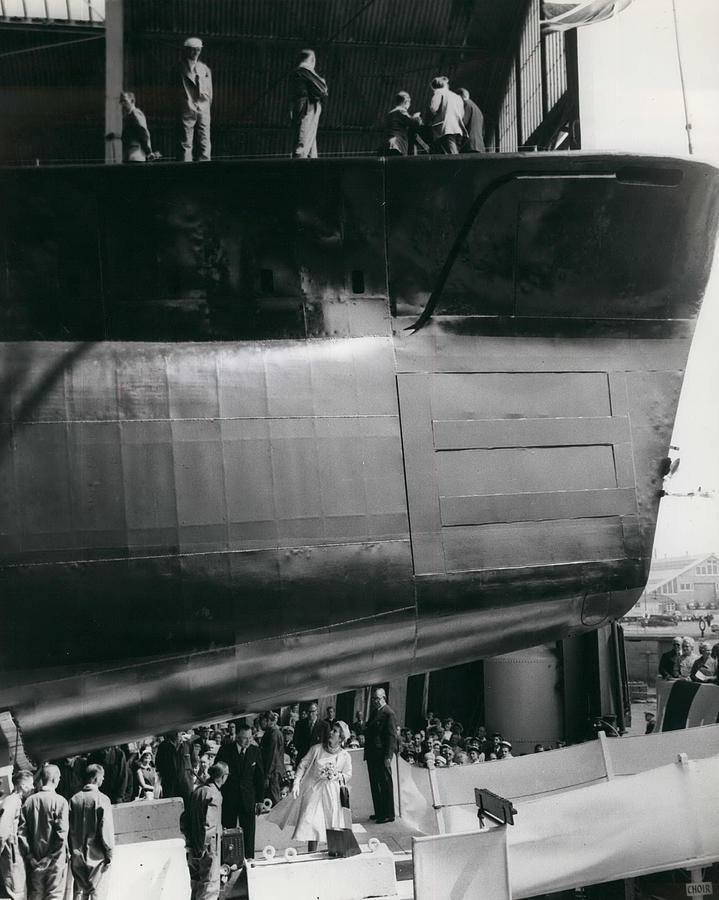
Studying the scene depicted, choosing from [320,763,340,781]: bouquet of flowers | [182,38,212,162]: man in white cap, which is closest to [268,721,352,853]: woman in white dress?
[320,763,340,781]: bouquet of flowers

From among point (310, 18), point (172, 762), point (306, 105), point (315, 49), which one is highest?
point (310, 18)

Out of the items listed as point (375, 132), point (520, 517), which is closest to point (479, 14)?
point (375, 132)

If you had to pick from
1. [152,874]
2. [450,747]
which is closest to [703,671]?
[450,747]

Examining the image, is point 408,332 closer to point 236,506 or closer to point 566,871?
point 236,506

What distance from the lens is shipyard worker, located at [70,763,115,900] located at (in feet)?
19.9

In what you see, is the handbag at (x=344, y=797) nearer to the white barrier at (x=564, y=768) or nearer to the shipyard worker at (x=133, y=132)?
the white barrier at (x=564, y=768)

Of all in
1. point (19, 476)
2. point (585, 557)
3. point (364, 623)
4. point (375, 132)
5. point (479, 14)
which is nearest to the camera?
point (19, 476)

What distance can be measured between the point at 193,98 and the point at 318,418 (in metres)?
2.70

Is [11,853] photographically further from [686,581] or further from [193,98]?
[686,581]

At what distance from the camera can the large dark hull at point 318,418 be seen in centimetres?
564

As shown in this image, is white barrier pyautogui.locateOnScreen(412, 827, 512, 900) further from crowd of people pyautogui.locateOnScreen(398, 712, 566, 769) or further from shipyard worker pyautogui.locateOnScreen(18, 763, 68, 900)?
crowd of people pyautogui.locateOnScreen(398, 712, 566, 769)

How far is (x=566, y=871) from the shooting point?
6203mm

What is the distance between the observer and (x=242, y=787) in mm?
8086

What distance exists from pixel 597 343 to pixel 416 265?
150 cm
